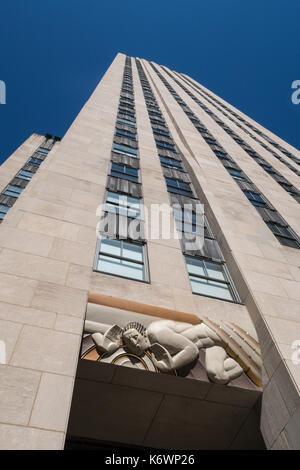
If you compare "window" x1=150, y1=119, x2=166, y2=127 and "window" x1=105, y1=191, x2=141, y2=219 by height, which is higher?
"window" x1=150, y1=119, x2=166, y2=127

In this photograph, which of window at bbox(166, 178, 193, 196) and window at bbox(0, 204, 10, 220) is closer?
window at bbox(166, 178, 193, 196)

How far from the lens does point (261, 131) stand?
161ft

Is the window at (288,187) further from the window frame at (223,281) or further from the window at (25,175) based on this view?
the window at (25,175)

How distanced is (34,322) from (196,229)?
930cm

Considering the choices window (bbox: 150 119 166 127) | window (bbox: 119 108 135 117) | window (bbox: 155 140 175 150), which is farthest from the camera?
window (bbox: 150 119 166 127)

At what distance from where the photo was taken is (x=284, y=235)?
650 inches

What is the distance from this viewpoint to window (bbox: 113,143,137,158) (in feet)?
69.7

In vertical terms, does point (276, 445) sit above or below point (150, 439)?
above

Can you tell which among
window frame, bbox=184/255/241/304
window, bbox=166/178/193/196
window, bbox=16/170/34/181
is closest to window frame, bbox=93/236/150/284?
window frame, bbox=184/255/241/304

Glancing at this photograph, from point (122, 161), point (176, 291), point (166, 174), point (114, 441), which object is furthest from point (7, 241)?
point (166, 174)

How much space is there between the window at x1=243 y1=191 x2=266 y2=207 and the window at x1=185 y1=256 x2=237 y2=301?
313 inches

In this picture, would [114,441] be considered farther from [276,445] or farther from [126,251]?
[126,251]

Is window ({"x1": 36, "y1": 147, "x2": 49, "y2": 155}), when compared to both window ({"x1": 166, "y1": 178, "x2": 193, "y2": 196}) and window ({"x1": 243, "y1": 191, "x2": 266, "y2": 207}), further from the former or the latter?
window ({"x1": 243, "y1": 191, "x2": 266, "y2": 207})

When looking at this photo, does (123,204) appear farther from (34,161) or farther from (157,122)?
(34,161)
